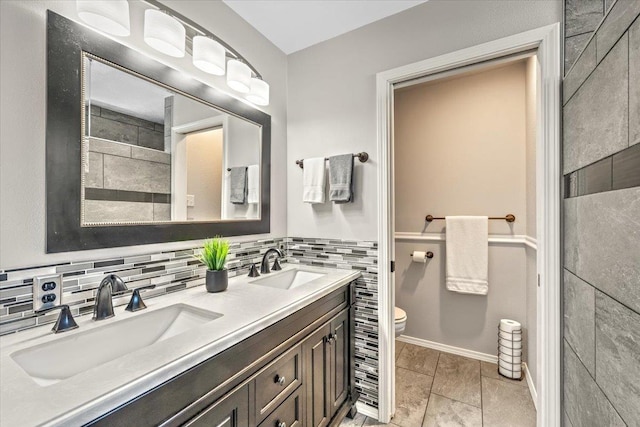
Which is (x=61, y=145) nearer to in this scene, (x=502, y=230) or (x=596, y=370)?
(x=596, y=370)

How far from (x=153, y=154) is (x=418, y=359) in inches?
96.6

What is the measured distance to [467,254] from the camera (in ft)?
7.58

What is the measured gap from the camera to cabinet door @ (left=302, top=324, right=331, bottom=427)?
1.28 m

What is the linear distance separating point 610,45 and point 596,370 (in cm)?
100

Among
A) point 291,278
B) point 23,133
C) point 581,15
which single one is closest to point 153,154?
point 23,133

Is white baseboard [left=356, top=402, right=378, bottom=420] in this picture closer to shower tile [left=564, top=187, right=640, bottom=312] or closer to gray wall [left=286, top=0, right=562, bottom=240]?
gray wall [left=286, top=0, right=562, bottom=240]

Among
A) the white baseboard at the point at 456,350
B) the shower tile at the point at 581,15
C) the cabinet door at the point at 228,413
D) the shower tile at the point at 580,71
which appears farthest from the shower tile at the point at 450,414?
the shower tile at the point at 581,15

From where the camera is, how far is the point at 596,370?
898mm

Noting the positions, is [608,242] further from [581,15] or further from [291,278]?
[291,278]

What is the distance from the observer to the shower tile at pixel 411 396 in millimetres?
1691

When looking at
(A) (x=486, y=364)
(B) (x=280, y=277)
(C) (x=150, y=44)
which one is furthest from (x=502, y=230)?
(C) (x=150, y=44)

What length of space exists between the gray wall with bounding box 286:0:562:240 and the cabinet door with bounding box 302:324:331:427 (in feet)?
2.27

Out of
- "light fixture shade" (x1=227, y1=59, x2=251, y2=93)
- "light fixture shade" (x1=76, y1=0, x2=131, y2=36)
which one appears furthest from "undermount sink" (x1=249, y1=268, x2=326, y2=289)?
"light fixture shade" (x1=76, y1=0, x2=131, y2=36)

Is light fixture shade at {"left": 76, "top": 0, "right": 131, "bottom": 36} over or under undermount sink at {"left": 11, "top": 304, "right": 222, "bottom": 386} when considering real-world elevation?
over
